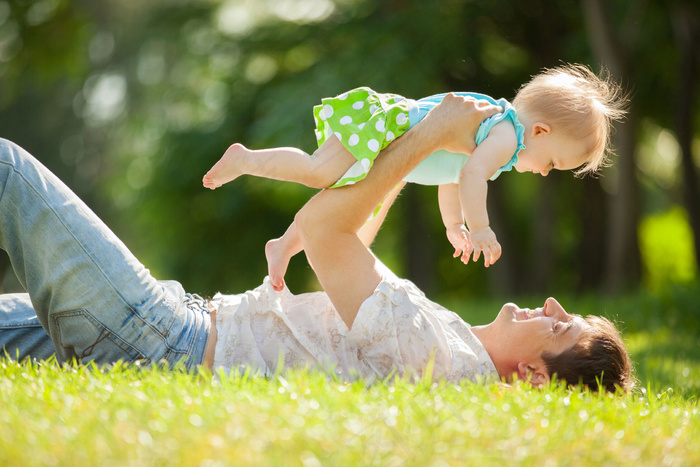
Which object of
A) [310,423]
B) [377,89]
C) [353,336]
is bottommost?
[353,336]

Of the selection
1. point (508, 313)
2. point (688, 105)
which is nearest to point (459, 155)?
point (508, 313)

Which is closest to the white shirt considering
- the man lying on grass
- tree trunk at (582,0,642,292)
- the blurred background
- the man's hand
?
the man lying on grass

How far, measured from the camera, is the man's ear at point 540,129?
10.9 feet

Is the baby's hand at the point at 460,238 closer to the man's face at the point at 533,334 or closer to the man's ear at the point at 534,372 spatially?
the man's face at the point at 533,334

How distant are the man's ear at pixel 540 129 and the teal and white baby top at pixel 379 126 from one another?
10 cm

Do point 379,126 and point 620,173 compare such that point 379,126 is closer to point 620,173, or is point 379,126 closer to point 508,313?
point 508,313

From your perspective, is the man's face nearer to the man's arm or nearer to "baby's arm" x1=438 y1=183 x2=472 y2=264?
"baby's arm" x1=438 y1=183 x2=472 y2=264

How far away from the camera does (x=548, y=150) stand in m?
3.38

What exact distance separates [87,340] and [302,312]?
895mm

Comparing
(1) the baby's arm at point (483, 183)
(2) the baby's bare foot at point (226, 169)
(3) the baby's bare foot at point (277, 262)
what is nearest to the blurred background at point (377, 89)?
(1) the baby's arm at point (483, 183)

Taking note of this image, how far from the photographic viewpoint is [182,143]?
14.8 m

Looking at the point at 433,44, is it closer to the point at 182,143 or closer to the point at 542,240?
the point at 542,240

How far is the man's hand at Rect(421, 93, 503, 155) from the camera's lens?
315cm

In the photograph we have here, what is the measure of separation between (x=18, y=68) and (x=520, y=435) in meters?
12.8
